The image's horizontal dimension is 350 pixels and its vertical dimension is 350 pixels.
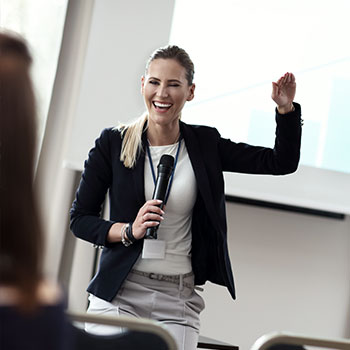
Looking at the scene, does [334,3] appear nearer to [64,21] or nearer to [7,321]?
[64,21]

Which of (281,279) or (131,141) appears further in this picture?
(281,279)

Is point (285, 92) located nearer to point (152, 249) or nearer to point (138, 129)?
point (138, 129)

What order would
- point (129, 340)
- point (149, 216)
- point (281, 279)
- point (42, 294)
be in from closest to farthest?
point (42, 294) → point (129, 340) → point (149, 216) → point (281, 279)

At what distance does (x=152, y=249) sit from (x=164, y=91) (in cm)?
57

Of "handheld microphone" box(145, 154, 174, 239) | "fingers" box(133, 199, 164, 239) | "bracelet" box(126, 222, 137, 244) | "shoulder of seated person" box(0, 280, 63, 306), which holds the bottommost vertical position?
"shoulder of seated person" box(0, 280, 63, 306)

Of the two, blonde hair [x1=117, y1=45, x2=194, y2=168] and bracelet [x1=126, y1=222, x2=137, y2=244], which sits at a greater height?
blonde hair [x1=117, y1=45, x2=194, y2=168]

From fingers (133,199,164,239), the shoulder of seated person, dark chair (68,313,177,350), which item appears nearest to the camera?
the shoulder of seated person

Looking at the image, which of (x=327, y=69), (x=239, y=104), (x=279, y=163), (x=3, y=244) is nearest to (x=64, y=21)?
(x=239, y=104)

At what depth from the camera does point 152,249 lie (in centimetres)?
217

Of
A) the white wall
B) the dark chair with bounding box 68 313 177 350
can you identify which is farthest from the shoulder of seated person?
the white wall

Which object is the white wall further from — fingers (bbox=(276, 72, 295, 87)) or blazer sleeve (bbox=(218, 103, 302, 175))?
fingers (bbox=(276, 72, 295, 87))

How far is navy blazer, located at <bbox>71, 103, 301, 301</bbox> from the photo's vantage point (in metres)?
2.25

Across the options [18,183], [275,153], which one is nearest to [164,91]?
[275,153]

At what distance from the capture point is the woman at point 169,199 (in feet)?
7.26
